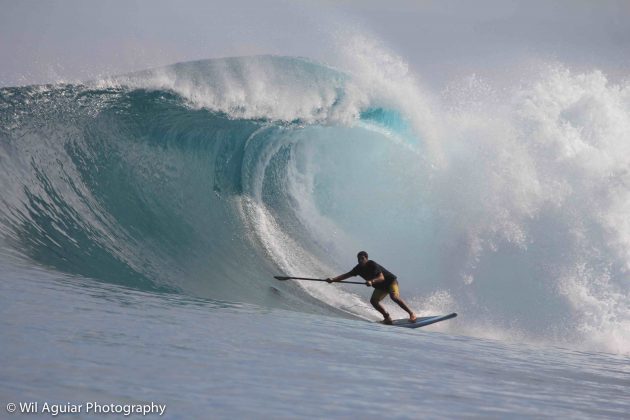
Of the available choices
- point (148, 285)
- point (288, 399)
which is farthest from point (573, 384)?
point (148, 285)

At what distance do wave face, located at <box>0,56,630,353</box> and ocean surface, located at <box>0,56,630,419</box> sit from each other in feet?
0.12

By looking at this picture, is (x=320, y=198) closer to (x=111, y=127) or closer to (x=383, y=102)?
(x=383, y=102)

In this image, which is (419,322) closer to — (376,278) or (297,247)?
(376,278)

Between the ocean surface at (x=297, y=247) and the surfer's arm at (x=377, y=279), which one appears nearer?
the ocean surface at (x=297, y=247)

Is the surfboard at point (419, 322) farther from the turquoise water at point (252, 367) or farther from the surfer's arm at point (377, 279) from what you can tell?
the turquoise water at point (252, 367)

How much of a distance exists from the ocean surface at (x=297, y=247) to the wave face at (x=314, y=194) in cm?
4

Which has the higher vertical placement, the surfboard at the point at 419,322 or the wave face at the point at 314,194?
the wave face at the point at 314,194

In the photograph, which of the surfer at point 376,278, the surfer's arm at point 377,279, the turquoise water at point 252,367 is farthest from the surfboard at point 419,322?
the turquoise water at point 252,367

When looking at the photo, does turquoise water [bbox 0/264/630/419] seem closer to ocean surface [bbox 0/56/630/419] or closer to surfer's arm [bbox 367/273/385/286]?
ocean surface [bbox 0/56/630/419]

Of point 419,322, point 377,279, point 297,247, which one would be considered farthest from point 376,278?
point 297,247

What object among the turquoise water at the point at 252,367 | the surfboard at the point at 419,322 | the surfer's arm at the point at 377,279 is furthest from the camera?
the surfer's arm at the point at 377,279

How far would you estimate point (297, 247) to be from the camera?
12.6 metres

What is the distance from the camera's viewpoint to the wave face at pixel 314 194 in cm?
1020

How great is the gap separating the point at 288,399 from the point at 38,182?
8.12m
